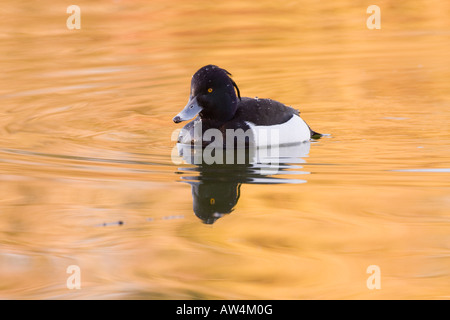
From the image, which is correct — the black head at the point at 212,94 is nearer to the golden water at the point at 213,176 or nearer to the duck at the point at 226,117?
the duck at the point at 226,117

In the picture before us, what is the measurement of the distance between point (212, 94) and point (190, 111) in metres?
0.29

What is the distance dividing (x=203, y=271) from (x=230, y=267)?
0.55 feet

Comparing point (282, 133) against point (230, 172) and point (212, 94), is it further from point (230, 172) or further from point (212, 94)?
point (230, 172)

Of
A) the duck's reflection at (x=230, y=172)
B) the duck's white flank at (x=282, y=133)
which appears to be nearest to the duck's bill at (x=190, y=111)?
the duck's reflection at (x=230, y=172)

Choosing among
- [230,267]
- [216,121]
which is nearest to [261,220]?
[230,267]

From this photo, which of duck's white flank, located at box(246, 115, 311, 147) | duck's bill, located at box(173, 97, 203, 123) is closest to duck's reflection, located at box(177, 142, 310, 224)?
duck's white flank, located at box(246, 115, 311, 147)

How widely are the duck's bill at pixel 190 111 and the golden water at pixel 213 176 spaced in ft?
1.28

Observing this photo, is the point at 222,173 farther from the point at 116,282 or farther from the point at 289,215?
the point at 116,282

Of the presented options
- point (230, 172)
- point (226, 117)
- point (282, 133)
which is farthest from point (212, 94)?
point (230, 172)

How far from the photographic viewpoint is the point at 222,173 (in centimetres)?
693

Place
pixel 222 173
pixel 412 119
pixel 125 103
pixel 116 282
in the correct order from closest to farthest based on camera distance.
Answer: pixel 116 282
pixel 222 173
pixel 412 119
pixel 125 103

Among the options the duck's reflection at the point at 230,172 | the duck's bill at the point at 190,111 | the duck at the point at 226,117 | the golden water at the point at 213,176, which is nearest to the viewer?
the golden water at the point at 213,176

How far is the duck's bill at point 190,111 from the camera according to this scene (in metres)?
7.70

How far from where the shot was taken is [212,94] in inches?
312
